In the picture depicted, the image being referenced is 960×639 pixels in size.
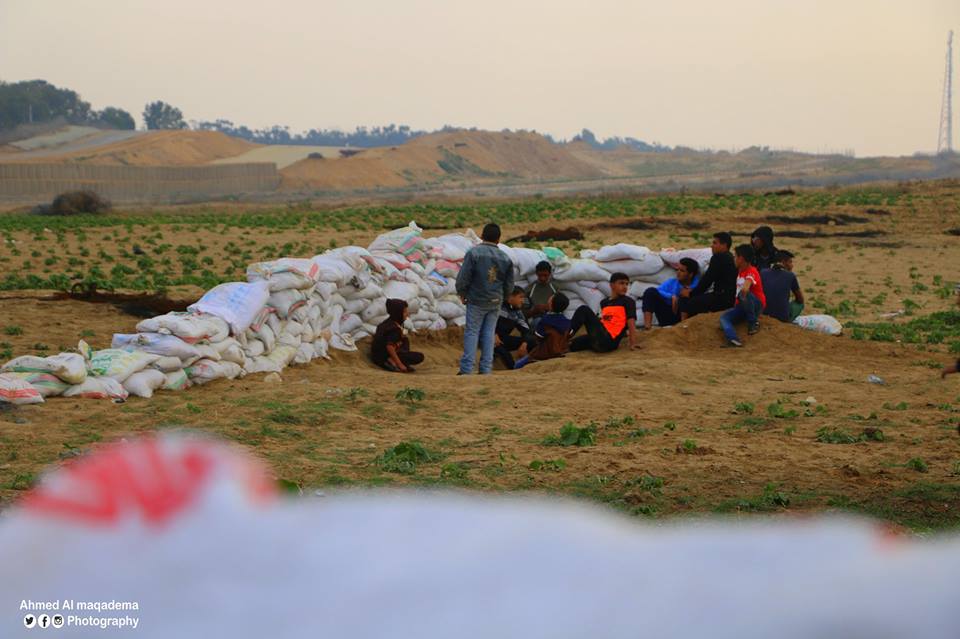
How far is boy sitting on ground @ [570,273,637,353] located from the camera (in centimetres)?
976

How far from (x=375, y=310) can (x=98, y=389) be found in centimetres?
388

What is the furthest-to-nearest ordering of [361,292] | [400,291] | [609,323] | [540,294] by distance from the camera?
[540,294] → [400,291] → [361,292] → [609,323]

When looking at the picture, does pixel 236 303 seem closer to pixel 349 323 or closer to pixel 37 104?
pixel 349 323

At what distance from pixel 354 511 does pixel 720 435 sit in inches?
208

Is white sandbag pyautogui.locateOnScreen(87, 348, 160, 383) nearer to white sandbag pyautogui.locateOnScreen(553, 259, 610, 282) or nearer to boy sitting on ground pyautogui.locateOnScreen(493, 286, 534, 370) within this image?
boy sitting on ground pyautogui.locateOnScreen(493, 286, 534, 370)

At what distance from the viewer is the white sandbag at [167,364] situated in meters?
7.40

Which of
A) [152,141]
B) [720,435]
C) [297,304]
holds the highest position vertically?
[152,141]

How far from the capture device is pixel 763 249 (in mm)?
10617

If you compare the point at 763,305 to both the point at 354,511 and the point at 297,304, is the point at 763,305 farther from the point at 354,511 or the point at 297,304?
the point at 354,511

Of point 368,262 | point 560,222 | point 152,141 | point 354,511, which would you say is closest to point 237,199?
point 560,222

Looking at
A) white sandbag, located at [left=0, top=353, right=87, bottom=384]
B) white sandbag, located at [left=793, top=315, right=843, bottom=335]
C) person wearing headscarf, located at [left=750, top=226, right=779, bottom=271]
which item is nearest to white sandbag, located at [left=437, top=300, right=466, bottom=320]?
person wearing headscarf, located at [left=750, top=226, right=779, bottom=271]

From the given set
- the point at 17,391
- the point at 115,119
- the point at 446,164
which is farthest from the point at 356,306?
the point at 115,119

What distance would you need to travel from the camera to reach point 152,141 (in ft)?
273

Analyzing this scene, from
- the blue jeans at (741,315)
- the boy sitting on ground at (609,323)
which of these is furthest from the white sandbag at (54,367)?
the blue jeans at (741,315)
